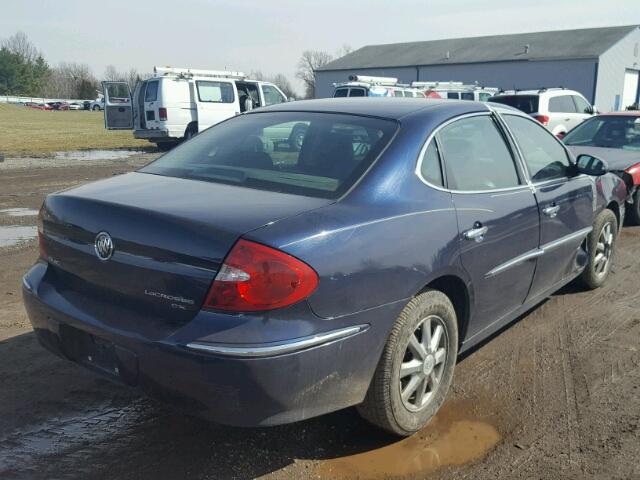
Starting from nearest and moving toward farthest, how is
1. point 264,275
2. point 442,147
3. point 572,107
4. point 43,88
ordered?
point 264,275 < point 442,147 < point 572,107 < point 43,88

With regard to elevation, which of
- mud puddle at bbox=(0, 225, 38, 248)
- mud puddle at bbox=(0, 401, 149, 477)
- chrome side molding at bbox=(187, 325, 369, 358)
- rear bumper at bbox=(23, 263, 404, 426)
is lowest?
mud puddle at bbox=(0, 401, 149, 477)

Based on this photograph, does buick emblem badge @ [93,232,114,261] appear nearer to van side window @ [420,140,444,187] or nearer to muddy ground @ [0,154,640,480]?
muddy ground @ [0,154,640,480]

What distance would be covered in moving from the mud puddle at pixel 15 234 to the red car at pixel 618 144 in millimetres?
6760

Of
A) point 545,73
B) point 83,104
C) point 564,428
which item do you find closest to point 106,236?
point 564,428

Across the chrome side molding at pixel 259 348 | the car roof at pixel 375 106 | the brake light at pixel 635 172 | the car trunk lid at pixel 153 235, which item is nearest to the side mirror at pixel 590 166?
the car roof at pixel 375 106

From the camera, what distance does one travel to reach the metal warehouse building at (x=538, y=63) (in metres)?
40.4

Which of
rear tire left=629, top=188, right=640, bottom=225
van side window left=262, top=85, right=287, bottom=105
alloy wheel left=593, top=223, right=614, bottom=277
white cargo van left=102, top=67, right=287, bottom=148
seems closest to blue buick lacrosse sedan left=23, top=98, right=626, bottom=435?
alloy wheel left=593, top=223, right=614, bottom=277

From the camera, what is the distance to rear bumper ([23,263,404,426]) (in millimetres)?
2330

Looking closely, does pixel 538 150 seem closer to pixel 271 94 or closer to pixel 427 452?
pixel 427 452

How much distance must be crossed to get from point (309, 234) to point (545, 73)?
44.0m

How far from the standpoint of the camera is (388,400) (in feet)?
9.31

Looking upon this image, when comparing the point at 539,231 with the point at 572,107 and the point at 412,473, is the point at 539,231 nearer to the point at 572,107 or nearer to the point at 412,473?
the point at 412,473

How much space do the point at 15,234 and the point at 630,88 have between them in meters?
46.4

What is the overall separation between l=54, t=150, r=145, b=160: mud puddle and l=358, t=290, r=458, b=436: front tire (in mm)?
15405
